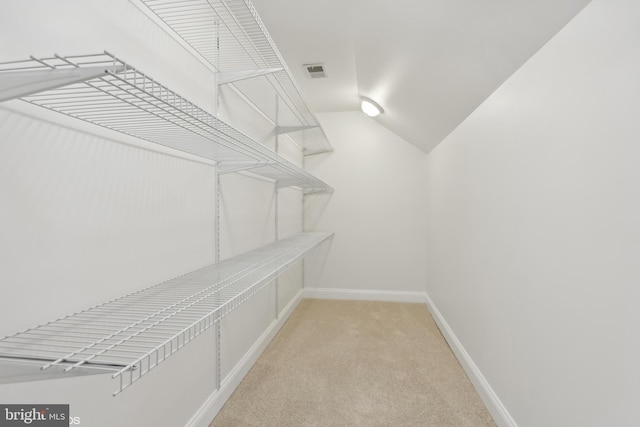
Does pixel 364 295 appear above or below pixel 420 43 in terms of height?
below

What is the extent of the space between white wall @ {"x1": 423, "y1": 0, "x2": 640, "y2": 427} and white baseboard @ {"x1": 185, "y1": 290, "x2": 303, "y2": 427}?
1.24 metres

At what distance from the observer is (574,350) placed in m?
0.88

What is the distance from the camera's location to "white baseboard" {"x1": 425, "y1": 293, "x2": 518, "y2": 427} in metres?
1.31

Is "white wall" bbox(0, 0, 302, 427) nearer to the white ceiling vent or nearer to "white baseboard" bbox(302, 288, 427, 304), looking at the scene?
the white ceiling vent

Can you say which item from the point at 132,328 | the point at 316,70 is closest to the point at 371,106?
the point at 316,70

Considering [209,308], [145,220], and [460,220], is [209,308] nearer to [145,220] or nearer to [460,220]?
[145,220]

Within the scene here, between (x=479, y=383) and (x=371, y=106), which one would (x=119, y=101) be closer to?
(x=479, y=383)

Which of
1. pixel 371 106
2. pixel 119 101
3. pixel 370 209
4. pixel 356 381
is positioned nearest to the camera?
pixel 119 101

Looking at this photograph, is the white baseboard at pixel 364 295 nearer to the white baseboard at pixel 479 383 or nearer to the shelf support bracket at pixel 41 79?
the white baseboard at pixel 479 383

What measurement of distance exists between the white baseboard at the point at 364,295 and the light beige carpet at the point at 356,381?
0.54 metres

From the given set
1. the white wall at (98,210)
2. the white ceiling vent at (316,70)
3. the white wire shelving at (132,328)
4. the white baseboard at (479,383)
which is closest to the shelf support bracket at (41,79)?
the white wall at (98,210)

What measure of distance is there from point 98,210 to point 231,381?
114 cm

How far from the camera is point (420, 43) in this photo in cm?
142

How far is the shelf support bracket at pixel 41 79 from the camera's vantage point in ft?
1.48
